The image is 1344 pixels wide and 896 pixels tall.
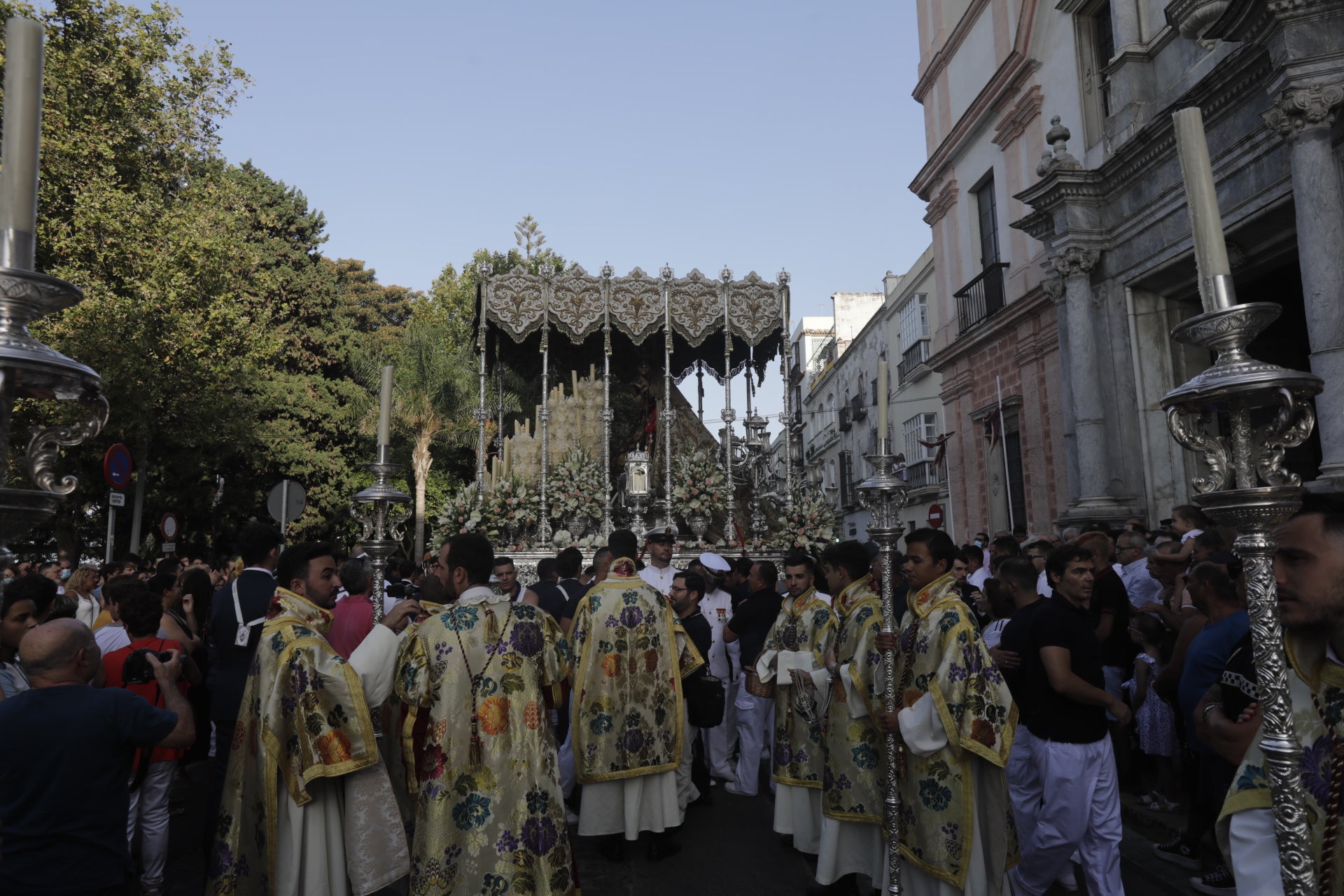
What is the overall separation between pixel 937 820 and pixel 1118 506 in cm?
853

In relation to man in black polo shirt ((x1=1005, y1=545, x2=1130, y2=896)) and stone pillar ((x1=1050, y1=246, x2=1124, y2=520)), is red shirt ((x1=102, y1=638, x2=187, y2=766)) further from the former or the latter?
stone pillar ((x1=1050, y1=246, x2=1124, y2=520))

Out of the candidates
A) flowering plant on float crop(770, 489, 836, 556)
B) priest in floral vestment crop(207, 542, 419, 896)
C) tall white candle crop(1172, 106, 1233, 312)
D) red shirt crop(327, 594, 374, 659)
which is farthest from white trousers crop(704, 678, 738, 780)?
flowering plant on float crop(770, 489, 836, 556)

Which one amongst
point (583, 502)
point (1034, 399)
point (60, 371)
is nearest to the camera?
point (60, 371)

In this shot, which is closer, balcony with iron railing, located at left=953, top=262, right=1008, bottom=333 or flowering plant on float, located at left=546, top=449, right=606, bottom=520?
flowering plant on float, located at left=546, top=449, right=606, bottom=520

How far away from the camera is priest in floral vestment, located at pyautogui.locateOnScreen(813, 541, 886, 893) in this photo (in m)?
4.94

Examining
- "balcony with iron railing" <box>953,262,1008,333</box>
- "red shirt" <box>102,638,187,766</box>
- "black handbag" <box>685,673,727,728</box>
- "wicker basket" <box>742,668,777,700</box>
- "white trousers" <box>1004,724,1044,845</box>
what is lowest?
"white trousers" <box>1004,724,1044,845</box>

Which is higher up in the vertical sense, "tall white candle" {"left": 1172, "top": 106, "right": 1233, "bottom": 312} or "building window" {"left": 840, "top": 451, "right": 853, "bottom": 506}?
"building window" {"left": 840, "top": 451, "right": 853, "bottom": 506}

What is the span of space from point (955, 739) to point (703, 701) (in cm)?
283

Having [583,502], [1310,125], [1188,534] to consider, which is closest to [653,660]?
[1188,534]

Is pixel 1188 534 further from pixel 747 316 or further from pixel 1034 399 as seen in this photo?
pixel 747 316

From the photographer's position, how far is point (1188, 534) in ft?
24.5

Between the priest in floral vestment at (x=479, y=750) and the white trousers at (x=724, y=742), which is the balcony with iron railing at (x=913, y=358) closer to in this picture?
the white trousers at (x=724, y=742)

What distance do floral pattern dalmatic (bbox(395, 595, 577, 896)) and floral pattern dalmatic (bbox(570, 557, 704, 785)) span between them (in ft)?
5.66

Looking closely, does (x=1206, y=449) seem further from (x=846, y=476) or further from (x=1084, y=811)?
(x=846, y=476)
